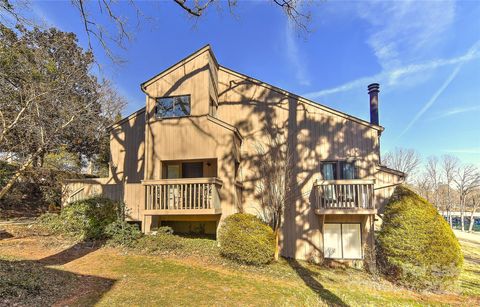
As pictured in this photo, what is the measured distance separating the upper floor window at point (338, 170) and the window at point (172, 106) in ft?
23.0

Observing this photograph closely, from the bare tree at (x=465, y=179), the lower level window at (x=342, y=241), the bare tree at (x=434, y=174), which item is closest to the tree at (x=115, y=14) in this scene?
the lower level window at (x=342, y=241)

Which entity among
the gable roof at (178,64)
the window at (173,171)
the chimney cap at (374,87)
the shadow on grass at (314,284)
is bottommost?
the shadow on grass at (314,284)

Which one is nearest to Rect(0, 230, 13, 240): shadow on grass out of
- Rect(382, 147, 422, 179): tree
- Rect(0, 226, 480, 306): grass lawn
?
Rect(0, 226, 480, 306): grass lawn

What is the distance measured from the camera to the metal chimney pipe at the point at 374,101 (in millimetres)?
13445

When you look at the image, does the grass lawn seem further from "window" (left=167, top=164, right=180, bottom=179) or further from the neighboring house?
"window" (left=167, top=164, right=180, bottom=179)

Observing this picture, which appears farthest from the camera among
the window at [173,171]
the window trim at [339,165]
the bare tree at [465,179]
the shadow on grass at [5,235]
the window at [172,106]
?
the bare tree at [465,179]

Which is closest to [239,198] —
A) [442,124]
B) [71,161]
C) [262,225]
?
[262,225]

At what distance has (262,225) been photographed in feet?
33.4

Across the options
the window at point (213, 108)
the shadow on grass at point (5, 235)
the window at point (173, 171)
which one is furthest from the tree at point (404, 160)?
the shadow on grass at point (5, 235)

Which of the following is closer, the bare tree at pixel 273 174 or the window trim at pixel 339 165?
the bare tree at pixel 273 174

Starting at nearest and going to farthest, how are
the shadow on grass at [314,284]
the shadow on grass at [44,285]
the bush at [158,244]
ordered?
the shadow on grass at [44,285] → the shadow on grass at [314,284] → the bush at [158,244]

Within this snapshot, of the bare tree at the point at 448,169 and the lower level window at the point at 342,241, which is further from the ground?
the bare tree at the point at 448,169

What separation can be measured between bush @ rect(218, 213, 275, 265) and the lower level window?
138 inches

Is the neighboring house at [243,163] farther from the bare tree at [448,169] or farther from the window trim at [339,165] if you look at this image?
the bare tree at [448,169]
